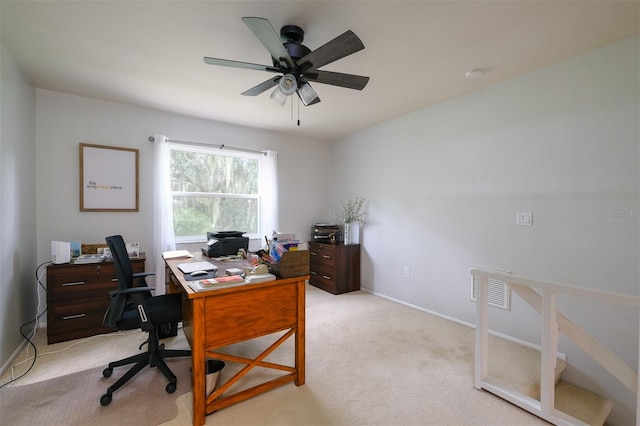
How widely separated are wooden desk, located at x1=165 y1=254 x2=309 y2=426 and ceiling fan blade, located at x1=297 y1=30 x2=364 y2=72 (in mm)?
1416

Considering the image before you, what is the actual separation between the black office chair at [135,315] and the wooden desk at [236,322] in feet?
0.59

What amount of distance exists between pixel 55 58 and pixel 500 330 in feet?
15.5

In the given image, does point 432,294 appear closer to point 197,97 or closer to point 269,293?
point 269,293

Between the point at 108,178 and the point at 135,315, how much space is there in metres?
2.09

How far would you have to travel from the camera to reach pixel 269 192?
168 inches

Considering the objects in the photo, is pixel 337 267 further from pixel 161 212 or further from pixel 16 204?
pixel 16 204

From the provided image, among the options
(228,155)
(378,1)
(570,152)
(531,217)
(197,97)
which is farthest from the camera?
(228,155)

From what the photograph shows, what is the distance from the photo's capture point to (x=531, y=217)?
8.24ft

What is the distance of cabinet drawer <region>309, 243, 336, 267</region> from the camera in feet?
13.5

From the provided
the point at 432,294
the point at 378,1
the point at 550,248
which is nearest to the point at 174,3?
the point at 378,1

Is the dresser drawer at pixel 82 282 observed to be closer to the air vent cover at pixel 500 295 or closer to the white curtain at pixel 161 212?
the white curtain at pixel 161 212

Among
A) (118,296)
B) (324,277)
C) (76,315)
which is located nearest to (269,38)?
(118,296)

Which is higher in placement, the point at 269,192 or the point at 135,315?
the point at 269,192

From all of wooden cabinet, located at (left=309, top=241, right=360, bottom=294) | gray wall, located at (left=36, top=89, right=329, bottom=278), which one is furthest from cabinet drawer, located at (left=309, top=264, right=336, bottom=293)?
gray wall, located at (left=36, top=89, right=329, bottom=278)
